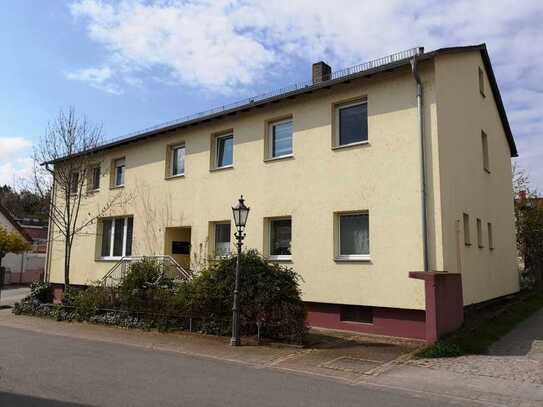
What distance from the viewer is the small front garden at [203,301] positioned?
36.3 ft

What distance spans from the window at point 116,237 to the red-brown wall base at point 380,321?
8.59m

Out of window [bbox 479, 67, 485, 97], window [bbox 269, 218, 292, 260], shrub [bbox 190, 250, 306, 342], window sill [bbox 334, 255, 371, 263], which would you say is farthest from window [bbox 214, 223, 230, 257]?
window [bbox 479, 67, 485, 97]

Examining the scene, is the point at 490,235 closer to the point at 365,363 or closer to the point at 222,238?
the point at 222,238

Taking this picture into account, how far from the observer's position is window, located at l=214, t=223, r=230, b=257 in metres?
15.7

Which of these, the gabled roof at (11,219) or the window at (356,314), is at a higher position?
the gabled roof at (11,219)

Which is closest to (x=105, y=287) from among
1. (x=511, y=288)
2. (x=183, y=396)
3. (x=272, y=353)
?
(x=272, y=353)

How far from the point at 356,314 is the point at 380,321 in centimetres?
80

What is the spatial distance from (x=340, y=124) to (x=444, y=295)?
5.29 metres

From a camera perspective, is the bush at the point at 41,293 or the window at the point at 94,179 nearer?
the bush at the point at 41,293

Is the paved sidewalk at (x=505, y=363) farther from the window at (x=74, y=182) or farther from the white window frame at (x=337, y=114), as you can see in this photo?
the window at (x=74, y=182)

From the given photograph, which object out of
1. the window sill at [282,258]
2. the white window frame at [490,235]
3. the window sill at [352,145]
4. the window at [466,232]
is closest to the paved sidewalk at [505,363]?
the window at [466,232]

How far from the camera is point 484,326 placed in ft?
41.1

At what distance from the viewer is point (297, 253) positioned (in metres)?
13.5

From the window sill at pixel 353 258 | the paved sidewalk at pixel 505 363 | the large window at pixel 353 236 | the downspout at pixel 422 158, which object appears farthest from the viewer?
the large window at pixel 353 236
